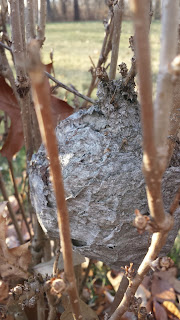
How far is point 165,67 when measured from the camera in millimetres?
392

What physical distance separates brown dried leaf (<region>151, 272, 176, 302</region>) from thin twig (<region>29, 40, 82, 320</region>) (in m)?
0.72

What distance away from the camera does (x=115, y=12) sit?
2.94 feet

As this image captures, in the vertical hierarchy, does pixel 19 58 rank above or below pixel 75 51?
below

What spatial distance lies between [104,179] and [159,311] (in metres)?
0.69

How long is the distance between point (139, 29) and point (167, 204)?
0.43m

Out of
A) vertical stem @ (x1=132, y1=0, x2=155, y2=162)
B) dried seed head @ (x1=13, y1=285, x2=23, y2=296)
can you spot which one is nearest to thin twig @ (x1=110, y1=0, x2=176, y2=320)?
vertical stem @ (x1=132, y1=0, x2=155, y2=162)

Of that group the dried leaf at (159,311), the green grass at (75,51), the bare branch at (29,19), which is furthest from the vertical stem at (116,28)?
the green grass at (75,51)

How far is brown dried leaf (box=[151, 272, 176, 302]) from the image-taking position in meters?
1.23

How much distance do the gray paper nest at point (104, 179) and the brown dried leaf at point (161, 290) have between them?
552 millimetres

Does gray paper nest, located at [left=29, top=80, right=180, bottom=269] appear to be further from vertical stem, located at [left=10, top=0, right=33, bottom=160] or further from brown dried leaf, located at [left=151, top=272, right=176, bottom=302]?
brown dried leaf, located at [left=151, top=272, right=176, bottom=302]

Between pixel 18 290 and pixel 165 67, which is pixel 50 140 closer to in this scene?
pixel 165 67

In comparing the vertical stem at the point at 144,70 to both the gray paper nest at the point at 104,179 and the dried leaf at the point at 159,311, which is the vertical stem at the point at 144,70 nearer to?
the gray paper nest at the point at 104,179

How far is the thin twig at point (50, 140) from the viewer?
32 centimetres

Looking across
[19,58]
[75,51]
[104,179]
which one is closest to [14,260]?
[104,179]
